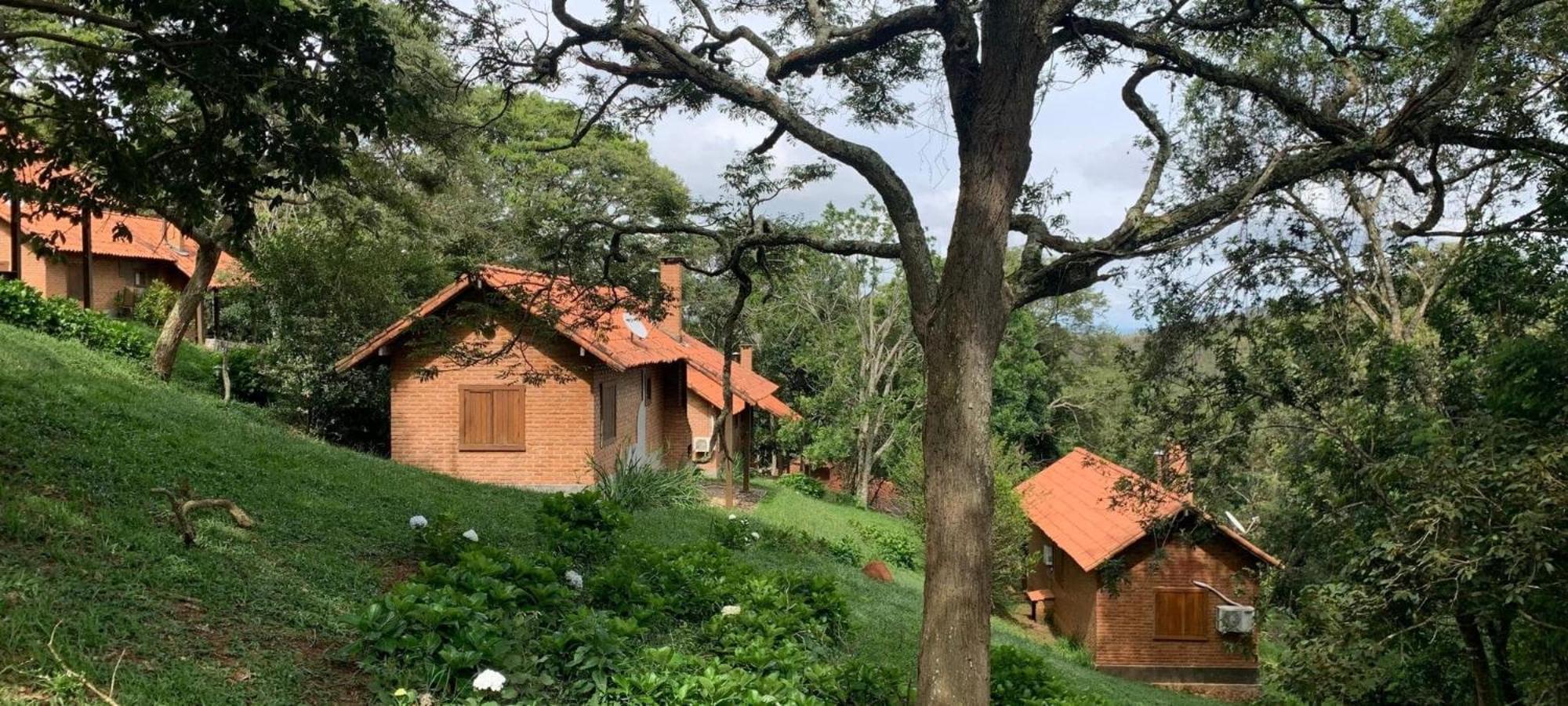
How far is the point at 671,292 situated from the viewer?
9336mm

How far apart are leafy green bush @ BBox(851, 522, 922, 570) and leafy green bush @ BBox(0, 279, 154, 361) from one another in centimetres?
1592

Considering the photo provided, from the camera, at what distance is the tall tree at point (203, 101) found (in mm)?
5789

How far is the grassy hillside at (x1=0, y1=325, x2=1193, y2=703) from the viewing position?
Result: 4.66 metres

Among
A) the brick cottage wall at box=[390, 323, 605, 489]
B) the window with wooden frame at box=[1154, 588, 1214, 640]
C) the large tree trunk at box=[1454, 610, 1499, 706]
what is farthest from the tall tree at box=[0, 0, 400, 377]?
the window with wooden frame at box=[1154, 588, 1214, 640]

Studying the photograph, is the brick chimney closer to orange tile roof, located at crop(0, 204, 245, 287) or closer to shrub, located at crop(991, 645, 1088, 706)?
shrub, located at crop(991, 645, 1088, 706)

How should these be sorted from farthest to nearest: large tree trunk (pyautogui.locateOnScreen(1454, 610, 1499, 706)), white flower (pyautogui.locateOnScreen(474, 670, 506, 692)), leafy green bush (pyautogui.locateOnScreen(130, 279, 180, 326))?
leafy green bush (pyautogui.locateOnScreen(130, 279, 180, 326)), large tree trunk (pyautogui.locateOnScreen(1454, 610, 1499, 706)), white flower (pyautogui.locateOnScreen(474, 670, 506, 692))

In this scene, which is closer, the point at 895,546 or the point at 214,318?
the point at 895,546

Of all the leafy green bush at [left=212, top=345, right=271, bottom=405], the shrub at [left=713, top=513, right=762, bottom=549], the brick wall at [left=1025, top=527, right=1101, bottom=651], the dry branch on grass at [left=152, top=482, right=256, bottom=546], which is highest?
the leafy green bush at [left=212, top=345, right=271, bottom=405]

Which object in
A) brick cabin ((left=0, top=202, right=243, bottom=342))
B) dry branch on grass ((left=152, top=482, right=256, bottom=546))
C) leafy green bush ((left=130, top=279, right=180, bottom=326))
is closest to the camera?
dry branch on grass ((left=152, top=482, right=256, bottom=546))

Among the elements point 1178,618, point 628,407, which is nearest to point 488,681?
point 628,407

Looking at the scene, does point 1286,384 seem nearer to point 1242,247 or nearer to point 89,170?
point 1242,247

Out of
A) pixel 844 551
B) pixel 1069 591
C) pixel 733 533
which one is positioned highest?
pixel 733 533

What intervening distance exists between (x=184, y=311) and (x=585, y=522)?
12.5 meters

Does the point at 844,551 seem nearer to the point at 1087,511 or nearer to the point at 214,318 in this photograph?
the point at 1087,511
